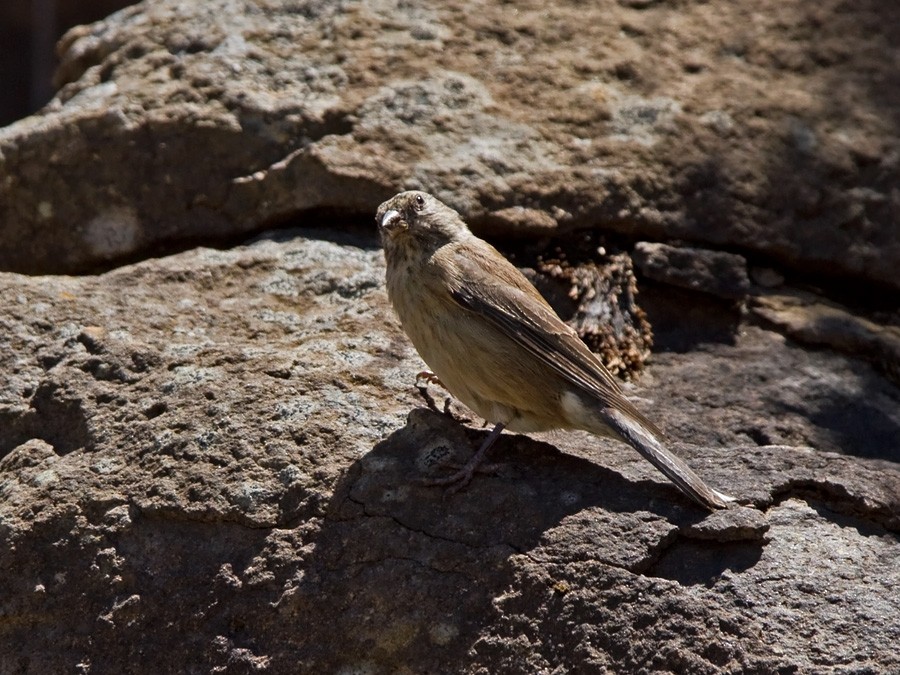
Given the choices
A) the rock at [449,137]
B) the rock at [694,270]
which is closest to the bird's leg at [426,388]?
the rock at [449,137]

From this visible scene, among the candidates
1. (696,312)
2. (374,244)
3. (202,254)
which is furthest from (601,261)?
(202,254)

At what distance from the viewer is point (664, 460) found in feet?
12.6

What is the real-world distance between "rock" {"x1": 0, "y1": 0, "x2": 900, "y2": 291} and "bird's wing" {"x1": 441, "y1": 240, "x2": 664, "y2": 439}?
2.66ft

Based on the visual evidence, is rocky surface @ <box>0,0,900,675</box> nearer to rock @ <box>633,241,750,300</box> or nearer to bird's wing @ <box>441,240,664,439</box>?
rock @ <box>633,241,750,300</box>

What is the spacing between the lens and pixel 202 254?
16.8 ft

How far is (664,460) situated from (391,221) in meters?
1.48

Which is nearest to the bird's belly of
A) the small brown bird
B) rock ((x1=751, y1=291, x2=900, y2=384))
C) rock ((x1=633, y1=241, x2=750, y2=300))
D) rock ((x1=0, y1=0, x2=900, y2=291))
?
the small brown bird

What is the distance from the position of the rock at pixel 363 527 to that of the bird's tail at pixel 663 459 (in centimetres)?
7

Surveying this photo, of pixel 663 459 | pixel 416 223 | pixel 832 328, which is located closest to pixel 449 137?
pixel 416 223

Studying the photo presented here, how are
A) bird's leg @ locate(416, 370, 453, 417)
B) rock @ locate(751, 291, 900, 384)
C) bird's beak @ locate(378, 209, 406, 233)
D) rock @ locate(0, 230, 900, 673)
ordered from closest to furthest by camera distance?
1. rock @ locate(0, 230, 900, 673)
2. bird's leg @ locate(416, 370, 453, 417)
3. bird's beak @ locate(378, 209, 406, 233)
4. rock @ locate(751, 291, 900, 384)

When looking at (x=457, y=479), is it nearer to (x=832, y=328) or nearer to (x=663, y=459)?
(x=663, y=459)

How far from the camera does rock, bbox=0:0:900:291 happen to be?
17.4ft

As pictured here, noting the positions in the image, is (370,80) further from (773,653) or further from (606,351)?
(773,653)

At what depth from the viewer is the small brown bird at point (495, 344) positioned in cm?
410
